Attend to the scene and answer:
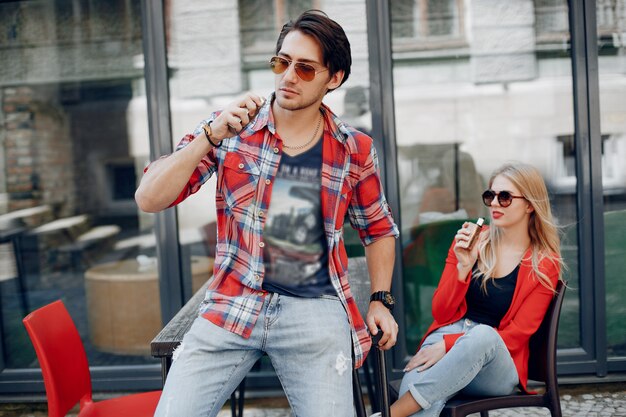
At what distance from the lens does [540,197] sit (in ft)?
9.12

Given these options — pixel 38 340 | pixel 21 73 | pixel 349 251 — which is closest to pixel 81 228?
pixel 21 73

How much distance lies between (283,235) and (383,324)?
0.44m

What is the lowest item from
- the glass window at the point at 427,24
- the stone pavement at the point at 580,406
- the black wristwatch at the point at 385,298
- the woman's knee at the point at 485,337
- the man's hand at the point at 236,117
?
the stone pavement at the point at 580,406

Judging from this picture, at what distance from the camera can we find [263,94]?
13.1ft

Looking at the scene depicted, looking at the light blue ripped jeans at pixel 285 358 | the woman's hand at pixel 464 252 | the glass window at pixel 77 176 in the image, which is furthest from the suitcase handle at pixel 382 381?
→ the glass window at pixel 77 176

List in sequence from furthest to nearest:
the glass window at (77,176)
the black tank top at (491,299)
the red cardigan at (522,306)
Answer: the glass window at (77,176)
the black tank top at (491,299)
the red cardigan at (522,306)

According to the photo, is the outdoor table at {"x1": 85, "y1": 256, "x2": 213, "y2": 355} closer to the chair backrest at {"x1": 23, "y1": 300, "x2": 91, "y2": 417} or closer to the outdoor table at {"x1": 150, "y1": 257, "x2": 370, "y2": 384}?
the outdoor table at {"x1": 150, "y1": 257, "x2": 370, "y2": 384}

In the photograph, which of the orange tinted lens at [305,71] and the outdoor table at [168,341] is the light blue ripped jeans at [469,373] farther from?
the orange tinted lens at [305,71]

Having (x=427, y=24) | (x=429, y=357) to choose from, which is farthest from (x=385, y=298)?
(x=427, y=24)

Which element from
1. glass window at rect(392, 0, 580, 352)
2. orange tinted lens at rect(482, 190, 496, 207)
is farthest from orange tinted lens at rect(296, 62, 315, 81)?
glass window at rect(392, 0, 580, 352)

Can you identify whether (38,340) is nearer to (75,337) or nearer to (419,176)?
(75,337)

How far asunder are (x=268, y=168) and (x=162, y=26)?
2206 millimetres

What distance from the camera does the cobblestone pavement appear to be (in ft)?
11.8

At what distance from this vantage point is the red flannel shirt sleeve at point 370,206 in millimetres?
2188
